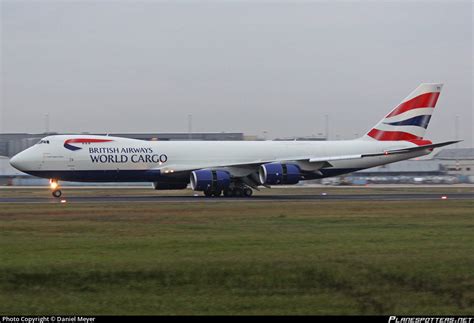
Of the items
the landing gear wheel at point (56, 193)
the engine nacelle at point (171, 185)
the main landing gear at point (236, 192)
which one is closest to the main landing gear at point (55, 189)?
the landing gear wheel at point (56, 193)

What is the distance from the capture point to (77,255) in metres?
18.4

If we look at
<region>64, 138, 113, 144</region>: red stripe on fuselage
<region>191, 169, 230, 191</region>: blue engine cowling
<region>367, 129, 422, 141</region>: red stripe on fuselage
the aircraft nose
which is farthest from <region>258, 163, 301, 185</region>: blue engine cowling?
the aircraft nose

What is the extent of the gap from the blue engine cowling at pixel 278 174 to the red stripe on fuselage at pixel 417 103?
35.2ft

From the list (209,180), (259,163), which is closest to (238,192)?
(259,163)

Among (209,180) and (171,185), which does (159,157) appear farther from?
(209,180)

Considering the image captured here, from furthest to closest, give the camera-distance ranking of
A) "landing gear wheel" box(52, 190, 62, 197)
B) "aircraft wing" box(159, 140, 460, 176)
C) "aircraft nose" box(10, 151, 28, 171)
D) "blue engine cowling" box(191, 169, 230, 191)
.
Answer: "aircraft wing" box(159, 140, 460, 176), "landing gear wheel" box(52, 190, 62, 197), "aircraft nose" box(10, 151, 28, 171), "blue engine cowling" box(191, 169, 230, 191)

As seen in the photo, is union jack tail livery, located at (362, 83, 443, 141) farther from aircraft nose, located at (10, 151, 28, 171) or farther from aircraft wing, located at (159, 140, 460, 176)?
aircraft nose, located at (10, 151, 28, 171)

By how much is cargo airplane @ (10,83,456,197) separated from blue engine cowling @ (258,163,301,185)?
6 centimetres

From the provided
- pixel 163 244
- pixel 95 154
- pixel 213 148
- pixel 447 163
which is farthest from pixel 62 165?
pixel 447 163

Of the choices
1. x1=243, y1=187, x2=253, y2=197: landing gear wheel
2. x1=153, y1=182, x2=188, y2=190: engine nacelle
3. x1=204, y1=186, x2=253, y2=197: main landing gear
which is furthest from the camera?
x1=153, y1=182, x2=188, y2=190: engine nacelle

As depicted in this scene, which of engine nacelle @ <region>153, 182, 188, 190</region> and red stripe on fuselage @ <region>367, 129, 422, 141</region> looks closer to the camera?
engine nacelle @ <region>153, 182, 188, 190</region>

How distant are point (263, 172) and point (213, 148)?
4.77 m

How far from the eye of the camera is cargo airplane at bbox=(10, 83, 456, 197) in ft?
156

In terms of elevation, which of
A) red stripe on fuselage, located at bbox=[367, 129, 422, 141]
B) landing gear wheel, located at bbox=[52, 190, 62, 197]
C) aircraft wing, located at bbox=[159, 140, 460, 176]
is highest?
red stripe on fuselage, located at bbox=[367, 129, 422, 141]
